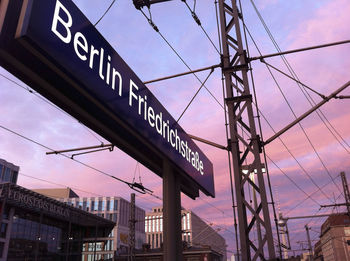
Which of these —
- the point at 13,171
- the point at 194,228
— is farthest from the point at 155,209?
the point at 13,171

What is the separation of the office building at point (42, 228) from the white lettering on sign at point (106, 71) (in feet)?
119

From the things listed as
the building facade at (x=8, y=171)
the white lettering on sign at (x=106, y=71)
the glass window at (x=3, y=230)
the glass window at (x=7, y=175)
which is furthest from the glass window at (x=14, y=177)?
the white lettering on sign at (x=106, y=71)

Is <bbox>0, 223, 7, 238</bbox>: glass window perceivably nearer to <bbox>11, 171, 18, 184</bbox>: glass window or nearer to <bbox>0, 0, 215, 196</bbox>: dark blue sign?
<bbox>11, 171, 18, 184</bbox>: glass window

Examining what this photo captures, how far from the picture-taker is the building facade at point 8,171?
63438 mm

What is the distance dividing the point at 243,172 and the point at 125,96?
4.96 m

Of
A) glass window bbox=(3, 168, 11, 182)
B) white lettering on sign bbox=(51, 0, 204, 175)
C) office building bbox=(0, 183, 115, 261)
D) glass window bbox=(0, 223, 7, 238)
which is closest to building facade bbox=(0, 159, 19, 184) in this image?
glass window bbox=(3, 168, 11, 182)

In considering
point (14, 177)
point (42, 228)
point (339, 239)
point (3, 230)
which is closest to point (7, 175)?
point (14, 177)

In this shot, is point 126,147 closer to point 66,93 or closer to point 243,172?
point 66,93

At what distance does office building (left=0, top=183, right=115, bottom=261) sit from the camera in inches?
1645

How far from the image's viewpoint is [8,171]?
65.3 metres

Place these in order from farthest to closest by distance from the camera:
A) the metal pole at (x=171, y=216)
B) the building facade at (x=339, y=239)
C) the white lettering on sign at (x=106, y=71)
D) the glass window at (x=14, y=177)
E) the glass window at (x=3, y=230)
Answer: the building facade at (x=339, y=239), the glass window at (x=14, y=177), the glass window at (x=3, y=230), the metal pole at (x=171, y=216), the white lettering on sign at (x=106, y=71)

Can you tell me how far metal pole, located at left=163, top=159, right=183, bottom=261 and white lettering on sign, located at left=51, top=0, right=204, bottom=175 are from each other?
3.00ft

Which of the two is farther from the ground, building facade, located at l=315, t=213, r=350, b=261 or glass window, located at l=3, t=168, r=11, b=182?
glass window, located at l=3, t=168, r=11, b=182

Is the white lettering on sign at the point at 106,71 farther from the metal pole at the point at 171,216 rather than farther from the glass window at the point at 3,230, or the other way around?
the glass window at the point at 3,230
